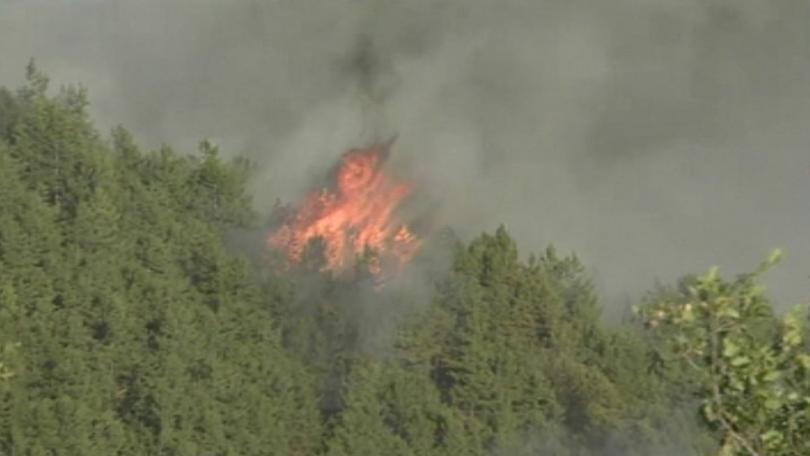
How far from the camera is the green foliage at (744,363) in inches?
360

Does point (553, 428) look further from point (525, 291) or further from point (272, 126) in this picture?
point (272, 126)

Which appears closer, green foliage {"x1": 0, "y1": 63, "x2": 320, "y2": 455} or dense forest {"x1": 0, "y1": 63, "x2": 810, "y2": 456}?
green foliage {"x1": 0, "y1": 63, "x2": 320, "y2": 455}

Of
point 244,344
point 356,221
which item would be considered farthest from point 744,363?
point 356,221

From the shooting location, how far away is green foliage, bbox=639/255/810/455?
9.16m

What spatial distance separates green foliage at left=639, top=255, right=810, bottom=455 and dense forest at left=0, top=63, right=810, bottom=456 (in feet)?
120

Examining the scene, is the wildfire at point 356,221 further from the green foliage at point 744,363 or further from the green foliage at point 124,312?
the green foliage at point 744,363

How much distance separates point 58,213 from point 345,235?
2017 centimetres

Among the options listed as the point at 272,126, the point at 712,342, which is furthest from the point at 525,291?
the point at 712,342

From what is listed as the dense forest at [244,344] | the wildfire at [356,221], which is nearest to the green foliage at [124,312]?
the dense forest at [244,344]

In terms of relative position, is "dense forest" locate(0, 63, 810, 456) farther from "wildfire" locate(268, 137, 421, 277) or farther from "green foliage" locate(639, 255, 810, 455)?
"green foliage" locate(639, 255, 810, 455)

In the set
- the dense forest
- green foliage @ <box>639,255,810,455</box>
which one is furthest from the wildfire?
green foliage @ <box>639,255,810,455</box>

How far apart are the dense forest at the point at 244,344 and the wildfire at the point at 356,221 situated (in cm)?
749

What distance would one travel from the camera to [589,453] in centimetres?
5200

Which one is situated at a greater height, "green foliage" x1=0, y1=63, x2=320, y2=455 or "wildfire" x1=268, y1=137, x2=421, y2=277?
"wildfire" x1=268, y1=137, x2=421, y2=277
